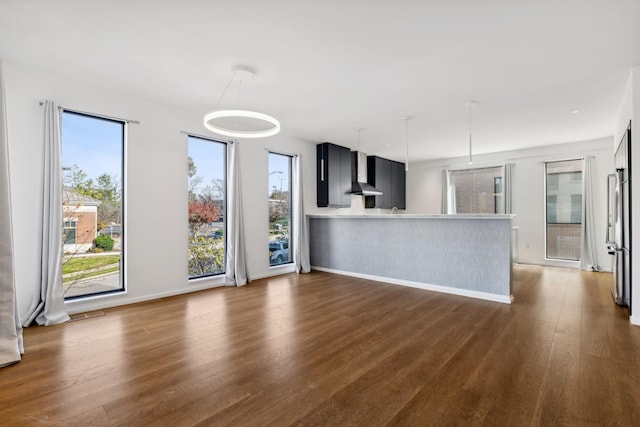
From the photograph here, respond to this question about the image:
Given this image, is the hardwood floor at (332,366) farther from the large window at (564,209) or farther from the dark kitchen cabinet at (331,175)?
the large window at (564,209)

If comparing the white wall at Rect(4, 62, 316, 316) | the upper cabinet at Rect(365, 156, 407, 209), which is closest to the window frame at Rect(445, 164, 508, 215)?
the upper cabinet at Rect(365, 156, 407, 209)

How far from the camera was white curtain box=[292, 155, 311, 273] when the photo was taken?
249 inches

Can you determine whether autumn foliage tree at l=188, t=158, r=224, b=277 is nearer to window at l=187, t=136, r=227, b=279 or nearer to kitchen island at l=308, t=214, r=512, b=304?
window at l=187, t=136, r=227, b=279

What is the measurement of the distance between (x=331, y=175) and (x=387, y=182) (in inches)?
97.9

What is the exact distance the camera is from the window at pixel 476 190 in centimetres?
782

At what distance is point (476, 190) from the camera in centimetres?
825

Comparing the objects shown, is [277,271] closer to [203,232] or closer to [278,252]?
[278,252]

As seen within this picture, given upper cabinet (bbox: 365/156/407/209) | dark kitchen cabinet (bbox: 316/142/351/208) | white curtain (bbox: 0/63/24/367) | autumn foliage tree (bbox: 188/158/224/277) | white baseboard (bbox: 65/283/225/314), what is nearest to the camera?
white curtain (bbox: 0/63/24/367)

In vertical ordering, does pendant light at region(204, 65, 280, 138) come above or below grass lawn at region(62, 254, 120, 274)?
above

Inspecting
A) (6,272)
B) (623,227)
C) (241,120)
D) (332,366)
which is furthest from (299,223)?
(623,227)

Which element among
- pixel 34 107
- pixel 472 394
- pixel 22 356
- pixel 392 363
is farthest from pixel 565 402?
pixel 34 107

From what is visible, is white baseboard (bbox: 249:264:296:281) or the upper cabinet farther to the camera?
the upper cabinet

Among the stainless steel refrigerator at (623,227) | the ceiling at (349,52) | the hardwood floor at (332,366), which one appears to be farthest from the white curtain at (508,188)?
the hardwood floor at (332,366)

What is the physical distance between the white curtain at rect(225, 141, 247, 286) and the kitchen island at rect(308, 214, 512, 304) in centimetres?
188
